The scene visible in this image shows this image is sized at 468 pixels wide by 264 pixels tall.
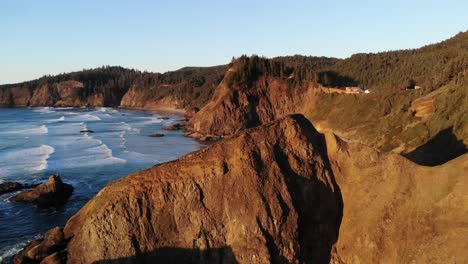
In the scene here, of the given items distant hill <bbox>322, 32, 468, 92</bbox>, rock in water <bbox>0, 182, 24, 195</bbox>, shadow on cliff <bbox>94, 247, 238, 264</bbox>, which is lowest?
rock in water <bbox>0, 182, 24, 195</bbox>

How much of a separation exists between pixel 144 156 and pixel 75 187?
1993 centimetres

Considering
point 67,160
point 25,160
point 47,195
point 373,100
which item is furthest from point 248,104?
point 47,195

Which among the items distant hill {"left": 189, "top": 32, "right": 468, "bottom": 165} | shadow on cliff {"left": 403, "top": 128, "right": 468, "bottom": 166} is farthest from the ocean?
shadow on cliff {"left": 403, "top": 128, "right": 468, "bottom": 166}

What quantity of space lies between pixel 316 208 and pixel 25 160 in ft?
176

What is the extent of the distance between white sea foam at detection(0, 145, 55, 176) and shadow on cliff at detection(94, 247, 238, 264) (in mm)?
40677

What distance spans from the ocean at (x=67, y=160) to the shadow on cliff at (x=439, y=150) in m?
28.6

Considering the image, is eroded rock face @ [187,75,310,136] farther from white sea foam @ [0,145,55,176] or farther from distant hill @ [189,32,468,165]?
white sea foam @ [0,145,55,176]

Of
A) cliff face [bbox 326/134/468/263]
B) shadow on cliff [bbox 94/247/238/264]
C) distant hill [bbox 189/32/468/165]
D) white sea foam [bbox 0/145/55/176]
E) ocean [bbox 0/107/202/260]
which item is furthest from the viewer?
white sea foam [bbox 0/145/55/176]

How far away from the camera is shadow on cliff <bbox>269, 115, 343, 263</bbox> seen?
19.4 metres

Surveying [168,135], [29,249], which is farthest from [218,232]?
[168,135]

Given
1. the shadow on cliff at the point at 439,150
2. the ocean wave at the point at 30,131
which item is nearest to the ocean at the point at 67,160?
the ocean wave at the point at 30,131

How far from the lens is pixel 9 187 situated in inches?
1804

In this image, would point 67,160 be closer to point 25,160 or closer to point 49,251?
point 25,160

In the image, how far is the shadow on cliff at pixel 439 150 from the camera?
37000 mm
